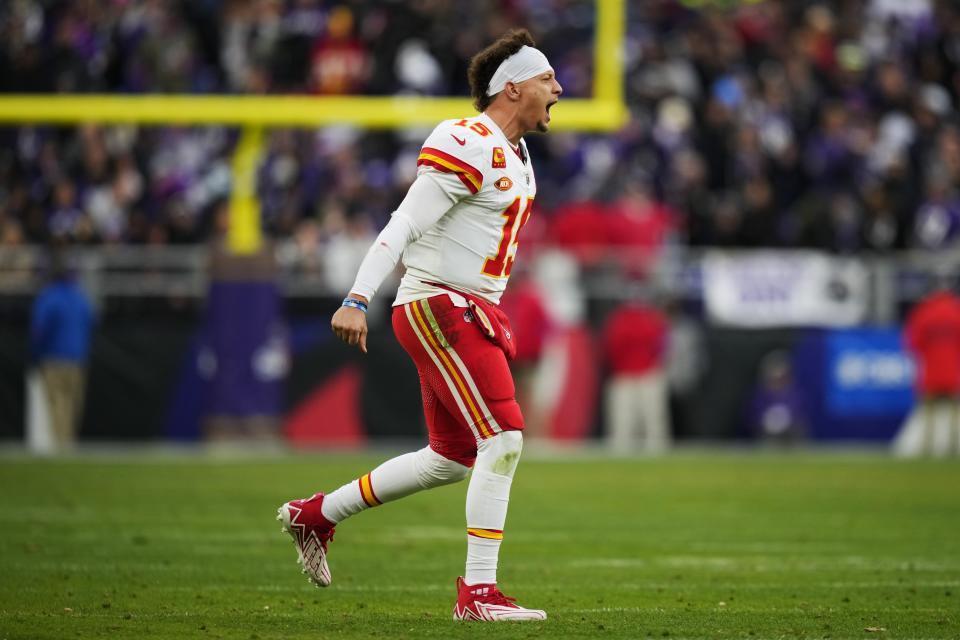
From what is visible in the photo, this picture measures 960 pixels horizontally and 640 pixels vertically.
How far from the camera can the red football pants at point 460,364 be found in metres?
5.76

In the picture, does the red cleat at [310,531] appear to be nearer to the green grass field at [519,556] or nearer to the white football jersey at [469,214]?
the green grass field at [519,556]

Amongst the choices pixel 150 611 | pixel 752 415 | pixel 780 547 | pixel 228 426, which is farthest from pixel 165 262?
pixel 150 611

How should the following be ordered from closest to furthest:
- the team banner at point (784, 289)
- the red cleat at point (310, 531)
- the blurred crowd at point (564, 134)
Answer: the red cleat at point (310, 531)
the blurred crowd at point (564, 134)
the team banner at point (784, 289)

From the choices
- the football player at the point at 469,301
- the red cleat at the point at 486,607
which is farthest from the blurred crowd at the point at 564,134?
the red cleat at the point at 486,607

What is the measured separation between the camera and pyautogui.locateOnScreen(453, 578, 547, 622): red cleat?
5664 millimetres

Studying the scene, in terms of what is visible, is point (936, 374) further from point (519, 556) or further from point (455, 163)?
point (455, 163)

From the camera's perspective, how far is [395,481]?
607 centimetres

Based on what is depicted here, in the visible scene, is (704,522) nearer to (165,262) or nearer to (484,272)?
(484,272)

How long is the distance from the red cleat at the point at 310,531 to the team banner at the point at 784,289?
11788mm

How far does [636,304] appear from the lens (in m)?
17.2

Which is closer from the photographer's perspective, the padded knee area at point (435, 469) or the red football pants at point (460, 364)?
the red football pants at point (460, 364)

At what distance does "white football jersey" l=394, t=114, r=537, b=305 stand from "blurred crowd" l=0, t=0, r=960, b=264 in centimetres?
862

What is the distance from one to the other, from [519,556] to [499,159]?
2715 mm

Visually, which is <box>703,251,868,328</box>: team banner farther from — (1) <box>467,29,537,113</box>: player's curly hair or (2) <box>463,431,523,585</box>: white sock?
(2) <box>463,431,523,585</box>: white sock
